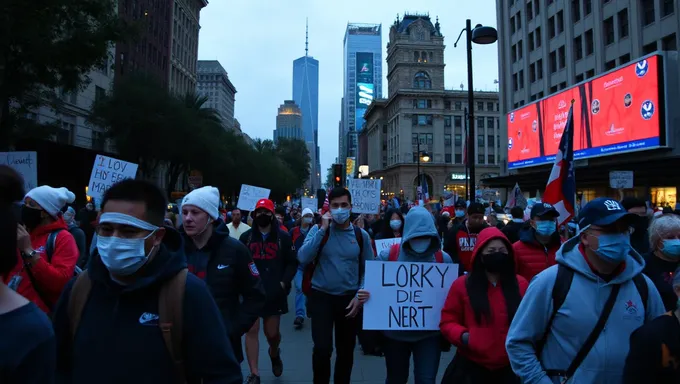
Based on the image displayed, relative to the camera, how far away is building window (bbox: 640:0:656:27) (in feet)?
107

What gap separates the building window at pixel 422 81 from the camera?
104375 mm

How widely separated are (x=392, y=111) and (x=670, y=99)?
81140 mm

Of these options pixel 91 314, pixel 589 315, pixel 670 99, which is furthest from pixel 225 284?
pixel 670 99

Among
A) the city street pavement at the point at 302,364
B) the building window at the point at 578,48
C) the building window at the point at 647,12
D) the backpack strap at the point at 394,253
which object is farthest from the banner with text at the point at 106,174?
the building window at the point at 578,48

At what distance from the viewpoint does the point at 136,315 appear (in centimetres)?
212

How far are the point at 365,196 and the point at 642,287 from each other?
7.51m

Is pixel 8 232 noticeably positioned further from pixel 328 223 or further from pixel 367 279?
pixel 328 223

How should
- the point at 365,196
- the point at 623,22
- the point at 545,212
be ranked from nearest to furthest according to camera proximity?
the point at 545,212
the point at 365,196
the point at 623,22

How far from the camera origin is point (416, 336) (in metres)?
4.52

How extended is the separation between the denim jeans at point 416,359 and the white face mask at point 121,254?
9.59 feet

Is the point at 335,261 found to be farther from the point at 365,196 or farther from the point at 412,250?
the point at 365,196

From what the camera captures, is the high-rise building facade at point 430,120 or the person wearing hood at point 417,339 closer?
the person wearing hood at point 417,339

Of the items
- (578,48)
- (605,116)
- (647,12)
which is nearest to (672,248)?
(605,116)

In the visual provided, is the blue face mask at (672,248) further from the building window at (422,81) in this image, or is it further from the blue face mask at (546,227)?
the building window at (422,81)
